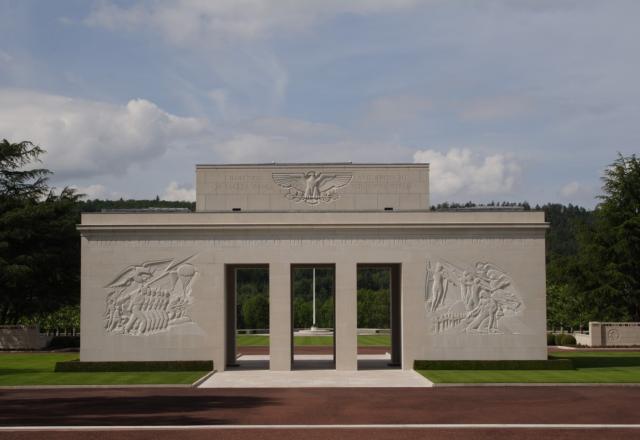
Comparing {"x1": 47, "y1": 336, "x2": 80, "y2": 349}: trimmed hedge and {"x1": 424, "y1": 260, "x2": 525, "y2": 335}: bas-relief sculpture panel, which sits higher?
{"x1": 424, "y1": 260, "x2": 525, "y2": 335}: bas-relief sculpture panel

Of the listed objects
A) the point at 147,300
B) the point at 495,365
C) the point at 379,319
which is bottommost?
the point at 379,319

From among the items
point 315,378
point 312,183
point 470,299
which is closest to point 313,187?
point 312,183

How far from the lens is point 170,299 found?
4331 centimetres

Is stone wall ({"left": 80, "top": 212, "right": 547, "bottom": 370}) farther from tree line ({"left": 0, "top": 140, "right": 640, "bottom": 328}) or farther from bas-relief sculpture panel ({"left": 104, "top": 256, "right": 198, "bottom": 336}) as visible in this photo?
tree line ({"left": 0, "top": 140, "right": 640, "bottom": 328})

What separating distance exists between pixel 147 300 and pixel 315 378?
10.2 m

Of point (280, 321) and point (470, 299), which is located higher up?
point (470, 299)

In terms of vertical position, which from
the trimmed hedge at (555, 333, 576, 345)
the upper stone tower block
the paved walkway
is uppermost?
the upper stone tower block

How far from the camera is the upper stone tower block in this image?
45.7 metres

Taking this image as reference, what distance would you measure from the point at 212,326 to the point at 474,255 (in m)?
14.8

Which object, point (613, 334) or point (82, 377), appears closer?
point (82, 377)

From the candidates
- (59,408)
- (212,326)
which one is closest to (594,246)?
(212,326)

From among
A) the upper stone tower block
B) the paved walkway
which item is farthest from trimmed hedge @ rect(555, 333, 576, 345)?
the upper stone tower block

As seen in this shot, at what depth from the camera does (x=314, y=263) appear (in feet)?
144

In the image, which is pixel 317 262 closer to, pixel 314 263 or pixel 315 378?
pixel 314 263
